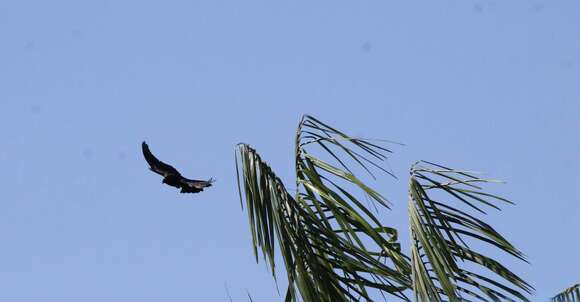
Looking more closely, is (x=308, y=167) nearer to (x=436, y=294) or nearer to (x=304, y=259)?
(x=304, y=259)

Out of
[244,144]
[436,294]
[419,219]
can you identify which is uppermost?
[244,144]

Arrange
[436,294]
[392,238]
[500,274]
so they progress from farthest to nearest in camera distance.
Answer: [392,238] → [500,274] → [436,294]

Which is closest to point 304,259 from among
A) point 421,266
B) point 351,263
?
point 351,263

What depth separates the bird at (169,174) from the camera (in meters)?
4.34

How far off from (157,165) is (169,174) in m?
0.06

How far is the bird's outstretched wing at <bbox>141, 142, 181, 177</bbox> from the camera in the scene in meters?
4.34

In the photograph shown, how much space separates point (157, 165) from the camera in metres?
4.36

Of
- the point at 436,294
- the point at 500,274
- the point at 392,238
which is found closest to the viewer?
the point at 436,294

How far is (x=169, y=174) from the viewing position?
14.3 ft

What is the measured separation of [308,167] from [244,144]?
0.31m

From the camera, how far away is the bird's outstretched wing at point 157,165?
4340 millimetres

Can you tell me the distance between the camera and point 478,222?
13.3ft

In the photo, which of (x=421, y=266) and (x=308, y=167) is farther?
(x=308, y=167)

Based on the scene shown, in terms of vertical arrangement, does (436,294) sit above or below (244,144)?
below
